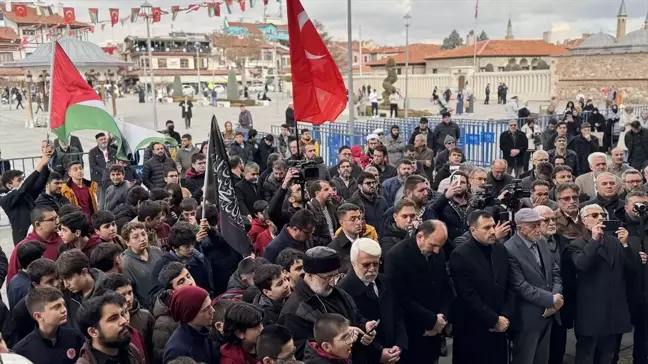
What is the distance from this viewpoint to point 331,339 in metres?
3.24

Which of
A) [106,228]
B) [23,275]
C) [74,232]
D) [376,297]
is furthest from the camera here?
[106,228]

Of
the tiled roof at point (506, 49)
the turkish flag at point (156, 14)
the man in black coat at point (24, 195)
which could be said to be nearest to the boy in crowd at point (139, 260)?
the man in black coat at point (24, 195)

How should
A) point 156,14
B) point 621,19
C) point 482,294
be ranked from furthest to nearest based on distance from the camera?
point 621,19, point 156,14, point 482,294

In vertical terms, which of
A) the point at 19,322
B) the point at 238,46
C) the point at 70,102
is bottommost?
the point at 19,322

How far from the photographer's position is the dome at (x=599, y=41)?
148 feet


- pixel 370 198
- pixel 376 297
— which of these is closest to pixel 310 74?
pixel 370 198

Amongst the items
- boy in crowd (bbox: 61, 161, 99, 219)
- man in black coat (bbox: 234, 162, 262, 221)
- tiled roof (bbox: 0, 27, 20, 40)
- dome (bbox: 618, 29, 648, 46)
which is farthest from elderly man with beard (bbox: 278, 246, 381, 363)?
tiled roof (bbox: 0, 27, 20, 40)

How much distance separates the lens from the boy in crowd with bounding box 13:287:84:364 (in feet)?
11.1

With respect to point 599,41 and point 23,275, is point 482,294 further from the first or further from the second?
point 599,41

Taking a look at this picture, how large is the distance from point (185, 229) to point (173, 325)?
1.26 metres

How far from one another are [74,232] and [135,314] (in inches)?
59.3

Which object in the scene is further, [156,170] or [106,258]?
[156,170]

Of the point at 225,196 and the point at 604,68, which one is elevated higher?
the point at 604,68

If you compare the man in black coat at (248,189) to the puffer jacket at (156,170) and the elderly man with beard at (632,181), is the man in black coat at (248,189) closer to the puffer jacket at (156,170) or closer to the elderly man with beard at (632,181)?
the puffer jacket at (156,170)
